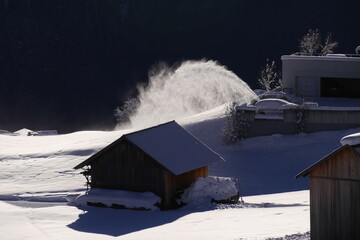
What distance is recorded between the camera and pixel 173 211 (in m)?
41.3

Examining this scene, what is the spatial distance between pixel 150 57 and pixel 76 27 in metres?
17.7

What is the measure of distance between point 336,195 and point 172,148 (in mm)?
16501

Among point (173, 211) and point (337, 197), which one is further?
point (173, 211)

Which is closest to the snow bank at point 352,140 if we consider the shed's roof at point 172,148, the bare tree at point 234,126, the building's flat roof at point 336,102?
the shed's roof at point 172,148

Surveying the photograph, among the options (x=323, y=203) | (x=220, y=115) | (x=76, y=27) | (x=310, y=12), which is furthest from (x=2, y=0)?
(x=323, y=203)

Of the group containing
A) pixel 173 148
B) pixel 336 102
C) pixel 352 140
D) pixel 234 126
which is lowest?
pixel 173 148

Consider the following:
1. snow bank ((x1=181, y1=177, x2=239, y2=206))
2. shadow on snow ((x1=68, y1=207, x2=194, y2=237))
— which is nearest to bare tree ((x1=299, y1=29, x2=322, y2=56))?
snow bank ((x1=181, y1=177, x2=239, y2=206))

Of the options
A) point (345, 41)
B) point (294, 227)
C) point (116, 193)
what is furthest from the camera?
point (345, 41)

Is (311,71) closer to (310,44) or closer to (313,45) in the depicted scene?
(310,44)

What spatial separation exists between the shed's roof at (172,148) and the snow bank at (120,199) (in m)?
1.59

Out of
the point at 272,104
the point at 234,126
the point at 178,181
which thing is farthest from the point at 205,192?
the point at 272,104

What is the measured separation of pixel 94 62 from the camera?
194 meters

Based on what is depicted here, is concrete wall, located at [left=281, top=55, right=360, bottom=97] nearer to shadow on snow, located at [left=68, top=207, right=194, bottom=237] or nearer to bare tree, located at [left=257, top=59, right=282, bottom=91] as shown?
bare tree, located at [left=257, top=59, right=282, bottom=91]

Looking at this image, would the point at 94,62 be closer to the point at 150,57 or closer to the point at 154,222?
the point at 150,57
